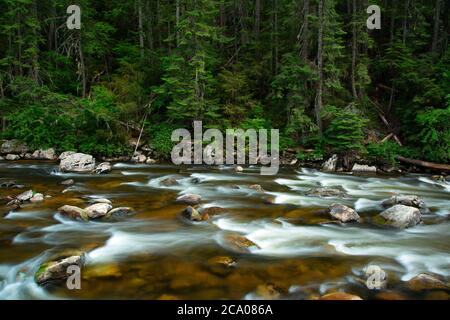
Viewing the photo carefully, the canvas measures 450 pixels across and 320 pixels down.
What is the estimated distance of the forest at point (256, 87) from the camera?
16.9 metres

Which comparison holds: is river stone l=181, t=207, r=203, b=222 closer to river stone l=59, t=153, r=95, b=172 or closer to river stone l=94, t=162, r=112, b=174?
river stone l=94, t=162, r=112, b=174

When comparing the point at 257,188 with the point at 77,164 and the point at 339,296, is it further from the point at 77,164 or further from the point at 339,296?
the point at 77,164

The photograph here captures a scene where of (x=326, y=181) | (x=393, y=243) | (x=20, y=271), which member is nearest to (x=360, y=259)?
(x=393, y=243)

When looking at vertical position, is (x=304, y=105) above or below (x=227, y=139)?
above

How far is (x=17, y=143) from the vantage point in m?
18.2

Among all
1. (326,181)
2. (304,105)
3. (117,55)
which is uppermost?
(117,55)

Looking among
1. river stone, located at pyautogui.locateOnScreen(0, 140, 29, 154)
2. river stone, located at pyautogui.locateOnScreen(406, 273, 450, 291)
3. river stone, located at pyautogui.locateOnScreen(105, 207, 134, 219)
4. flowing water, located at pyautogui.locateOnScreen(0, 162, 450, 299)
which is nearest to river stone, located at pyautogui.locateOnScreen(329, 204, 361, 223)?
flowing water, located at pyautogui.locateOnScreen(0, 162, 450, 299)

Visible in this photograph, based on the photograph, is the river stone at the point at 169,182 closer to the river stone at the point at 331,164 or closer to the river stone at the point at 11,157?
the river stone at the point at 331,164

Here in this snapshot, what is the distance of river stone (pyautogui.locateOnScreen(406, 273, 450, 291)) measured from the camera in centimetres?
564

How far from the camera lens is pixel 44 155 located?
1777cm

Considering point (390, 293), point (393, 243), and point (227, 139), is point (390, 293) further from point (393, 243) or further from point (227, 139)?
point (227, 139)

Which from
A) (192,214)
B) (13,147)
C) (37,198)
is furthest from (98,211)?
(13,147)

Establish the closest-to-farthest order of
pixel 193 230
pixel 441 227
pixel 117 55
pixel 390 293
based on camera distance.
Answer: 1. pixel 390 293
2. pixel 193 230
3. pixel 441 227
4. pixel 117 55
